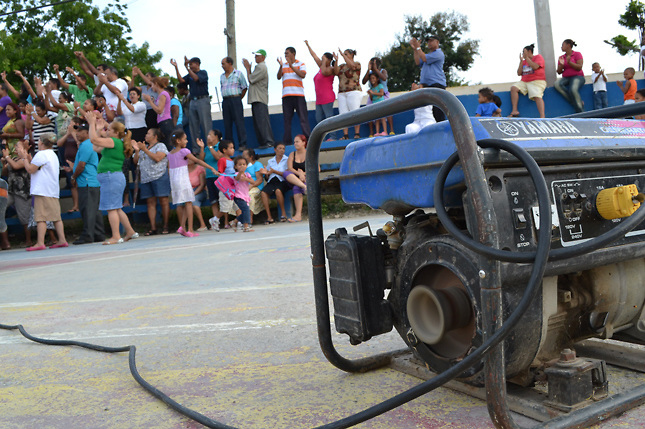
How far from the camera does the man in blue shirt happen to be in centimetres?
1153

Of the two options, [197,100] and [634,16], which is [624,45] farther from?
[197,100]

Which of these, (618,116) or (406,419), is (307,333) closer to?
(406,419)

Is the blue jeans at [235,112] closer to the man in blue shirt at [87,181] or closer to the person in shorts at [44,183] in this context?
the man in blue shirt at [87,181]

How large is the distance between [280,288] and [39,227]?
8060 mm

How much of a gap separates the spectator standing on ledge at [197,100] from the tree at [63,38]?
→ 18.2 meters

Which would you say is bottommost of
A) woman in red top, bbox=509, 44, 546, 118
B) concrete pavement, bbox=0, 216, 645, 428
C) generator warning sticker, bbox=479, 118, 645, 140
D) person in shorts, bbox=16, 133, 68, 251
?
concrete pavement, bbox=0, 216, 645, 428

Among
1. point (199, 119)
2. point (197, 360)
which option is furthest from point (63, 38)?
point (197, 360)

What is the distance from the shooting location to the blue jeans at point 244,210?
11.2 meters

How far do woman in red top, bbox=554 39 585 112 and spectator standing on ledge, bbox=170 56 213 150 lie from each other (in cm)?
801

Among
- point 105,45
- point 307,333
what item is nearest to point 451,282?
point 307,333

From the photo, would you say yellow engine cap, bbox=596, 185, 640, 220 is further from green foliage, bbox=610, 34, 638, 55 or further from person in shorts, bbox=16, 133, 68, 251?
green foliage, bbox=610, 34, 638, 55

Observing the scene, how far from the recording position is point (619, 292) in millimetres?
2195

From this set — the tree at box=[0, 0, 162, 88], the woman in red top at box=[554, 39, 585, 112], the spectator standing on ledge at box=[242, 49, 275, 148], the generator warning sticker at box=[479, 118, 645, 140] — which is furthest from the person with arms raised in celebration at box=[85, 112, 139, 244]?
the tree at box=[0, 0, 162, 88]

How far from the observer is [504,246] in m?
1.78
